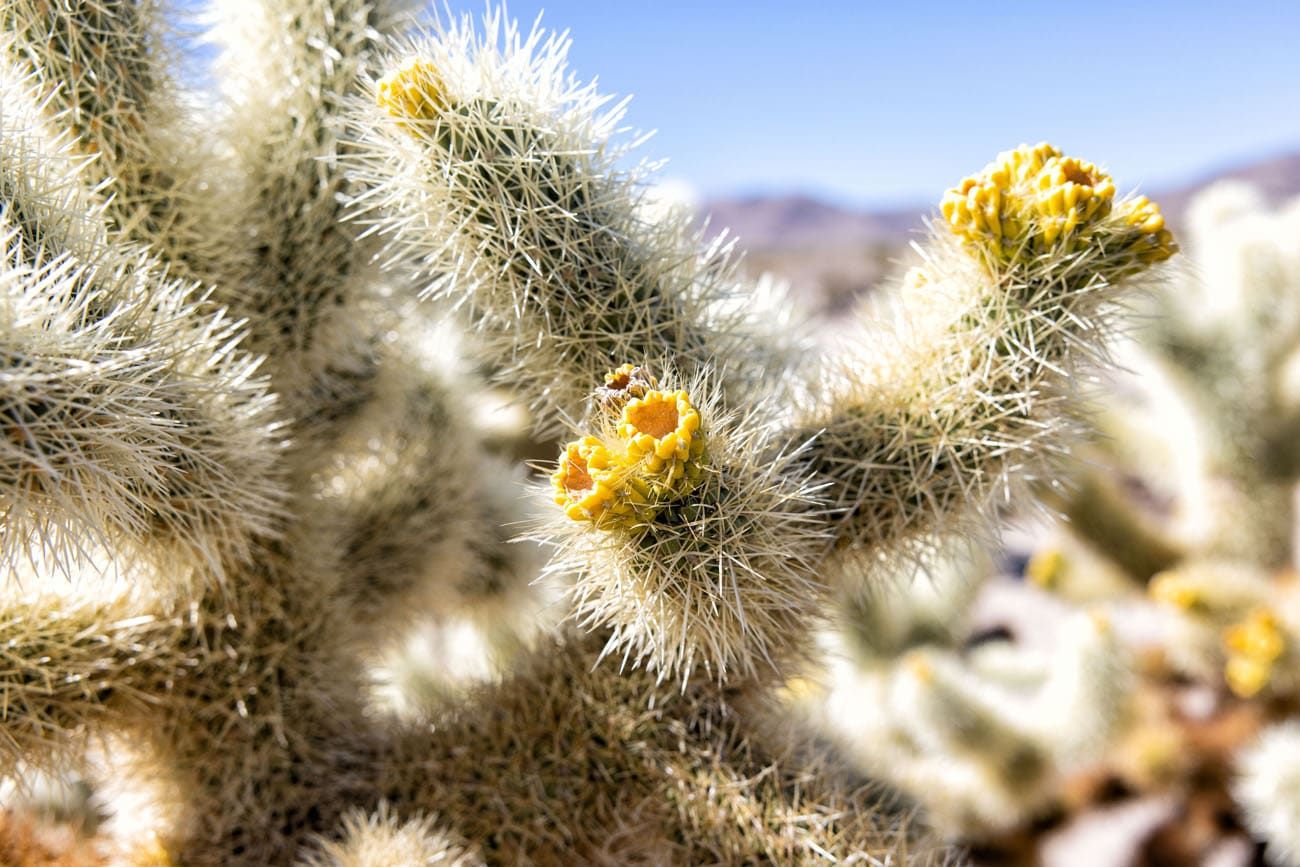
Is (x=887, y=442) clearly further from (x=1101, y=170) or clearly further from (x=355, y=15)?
(x=355, y=15)

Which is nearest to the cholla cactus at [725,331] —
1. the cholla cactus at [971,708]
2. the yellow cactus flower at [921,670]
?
the cholla cactus at [971,708]

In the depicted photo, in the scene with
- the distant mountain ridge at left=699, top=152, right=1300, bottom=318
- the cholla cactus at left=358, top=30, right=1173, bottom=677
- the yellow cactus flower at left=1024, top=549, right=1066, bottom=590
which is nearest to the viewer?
the cholla cactus at left=358, top=30, right=1173, bottom=677

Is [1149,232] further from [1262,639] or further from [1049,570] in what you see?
[1049,570]

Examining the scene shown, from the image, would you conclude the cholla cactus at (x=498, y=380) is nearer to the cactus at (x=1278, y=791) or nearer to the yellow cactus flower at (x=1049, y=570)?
→ the cactus at (x=1278, y=791)

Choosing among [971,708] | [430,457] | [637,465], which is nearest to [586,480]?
[637,465]

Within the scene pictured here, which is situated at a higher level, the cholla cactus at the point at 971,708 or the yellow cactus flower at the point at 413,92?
the yellow cactus flower at the point at 413,92

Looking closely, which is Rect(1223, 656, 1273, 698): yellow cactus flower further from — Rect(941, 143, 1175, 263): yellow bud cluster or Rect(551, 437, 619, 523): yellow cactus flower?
Rect(551, 437, 619, 523): yellow cactus flower

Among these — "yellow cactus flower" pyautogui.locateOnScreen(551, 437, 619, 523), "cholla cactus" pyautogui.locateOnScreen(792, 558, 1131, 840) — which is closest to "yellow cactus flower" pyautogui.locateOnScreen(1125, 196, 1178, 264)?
"yellow cactus flower" pyautogui.locateOnScreen(551, 437, 619, 523)
